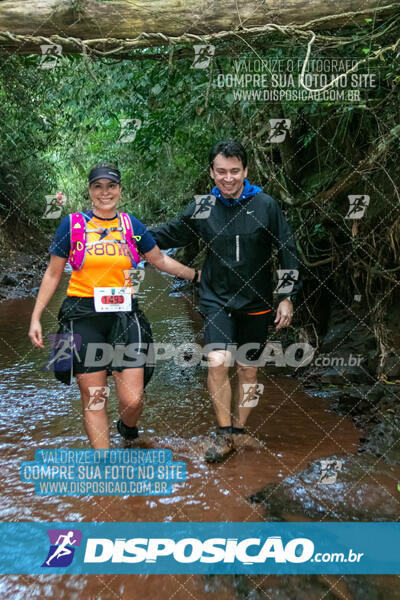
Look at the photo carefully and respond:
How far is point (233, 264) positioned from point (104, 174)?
97 cm

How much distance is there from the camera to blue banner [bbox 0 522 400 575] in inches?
96.0

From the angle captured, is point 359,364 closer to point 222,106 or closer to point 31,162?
point 222,106

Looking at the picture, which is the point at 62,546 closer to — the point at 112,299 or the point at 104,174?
the point at 112,299

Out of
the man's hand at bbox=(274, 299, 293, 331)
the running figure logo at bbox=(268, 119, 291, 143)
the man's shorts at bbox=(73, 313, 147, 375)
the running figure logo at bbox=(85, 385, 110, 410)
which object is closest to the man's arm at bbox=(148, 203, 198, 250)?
the man's shorts at bbox=(73, 313, 147, 375)

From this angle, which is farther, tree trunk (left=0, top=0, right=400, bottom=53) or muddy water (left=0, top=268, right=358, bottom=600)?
tree trunk (left=0, top=0, right=400, bottom=53)

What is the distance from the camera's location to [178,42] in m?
3.63

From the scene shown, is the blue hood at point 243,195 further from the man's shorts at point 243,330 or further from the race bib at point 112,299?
the race bib at point 112,299

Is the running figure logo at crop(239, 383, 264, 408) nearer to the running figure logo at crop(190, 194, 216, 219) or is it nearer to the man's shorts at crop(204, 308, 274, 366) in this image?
the man's shorts at crop(204, 308, 274, 366)

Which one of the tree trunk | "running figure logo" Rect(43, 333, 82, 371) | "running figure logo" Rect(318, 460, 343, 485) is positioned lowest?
"running figure logo" Rect(318, 460, 343, 485)

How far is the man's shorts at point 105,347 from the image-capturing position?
308cm

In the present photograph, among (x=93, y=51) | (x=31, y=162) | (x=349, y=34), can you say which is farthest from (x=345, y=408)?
(x=31, y=162)

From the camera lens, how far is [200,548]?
256 centimetres

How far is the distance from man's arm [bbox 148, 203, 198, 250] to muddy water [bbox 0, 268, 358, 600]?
1.39 m

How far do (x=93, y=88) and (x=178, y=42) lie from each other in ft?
9.47
